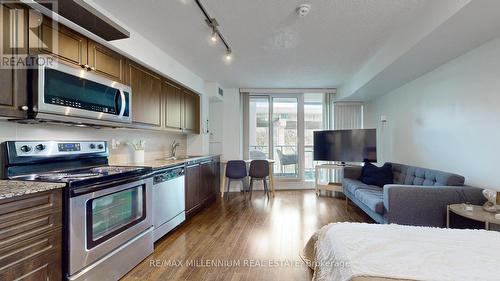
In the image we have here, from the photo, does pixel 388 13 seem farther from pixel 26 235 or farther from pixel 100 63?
pixel 26 235

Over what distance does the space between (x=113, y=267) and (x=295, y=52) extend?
→ 3311 millimetres

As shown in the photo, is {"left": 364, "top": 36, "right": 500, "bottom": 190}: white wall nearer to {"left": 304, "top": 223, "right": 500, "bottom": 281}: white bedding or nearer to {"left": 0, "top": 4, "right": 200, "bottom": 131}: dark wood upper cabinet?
{"left": 304, "top": 223, "right": 500, "bottom": 281}: white bedding

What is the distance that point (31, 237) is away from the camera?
1415mm

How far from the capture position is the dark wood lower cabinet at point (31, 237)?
1.30 meters

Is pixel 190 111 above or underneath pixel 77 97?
above

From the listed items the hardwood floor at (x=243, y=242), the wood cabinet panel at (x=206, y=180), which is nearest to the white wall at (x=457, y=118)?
the hardwood floor at (x=243, y=242)

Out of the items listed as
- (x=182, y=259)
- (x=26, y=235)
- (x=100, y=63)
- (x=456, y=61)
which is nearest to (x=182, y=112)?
(x=100, y=63)

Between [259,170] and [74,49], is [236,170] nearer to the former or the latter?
[259,170]

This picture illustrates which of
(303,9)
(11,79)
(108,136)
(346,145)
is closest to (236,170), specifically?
(346,145)

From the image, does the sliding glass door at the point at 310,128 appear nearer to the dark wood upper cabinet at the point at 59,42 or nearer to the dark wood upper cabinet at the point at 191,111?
the dark wood upper cabinet at the point at 191,111

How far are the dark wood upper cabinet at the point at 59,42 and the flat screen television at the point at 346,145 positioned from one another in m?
4.54

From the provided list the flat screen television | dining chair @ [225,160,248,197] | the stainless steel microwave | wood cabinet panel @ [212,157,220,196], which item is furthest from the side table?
wood cabinet panel @ [212,157,220,196]

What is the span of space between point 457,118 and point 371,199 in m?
1.48

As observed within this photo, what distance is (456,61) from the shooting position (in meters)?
2.89
